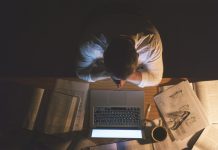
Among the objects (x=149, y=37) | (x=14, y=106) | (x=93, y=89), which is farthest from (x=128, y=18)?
(x=14, y=106)

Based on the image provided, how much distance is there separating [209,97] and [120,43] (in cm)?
51

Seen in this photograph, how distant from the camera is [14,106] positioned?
136 centimetres

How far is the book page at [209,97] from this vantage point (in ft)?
4.36

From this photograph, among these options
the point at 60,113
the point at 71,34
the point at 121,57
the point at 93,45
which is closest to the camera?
the point at 121,57

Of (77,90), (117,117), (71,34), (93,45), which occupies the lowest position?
(117,117)

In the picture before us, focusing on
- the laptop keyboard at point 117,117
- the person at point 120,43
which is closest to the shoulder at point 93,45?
the person at point 120,43

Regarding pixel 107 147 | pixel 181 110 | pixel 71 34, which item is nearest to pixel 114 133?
pixel 107 147

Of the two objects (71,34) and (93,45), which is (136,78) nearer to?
(93,45)

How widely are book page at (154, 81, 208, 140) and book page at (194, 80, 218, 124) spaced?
0.02 m

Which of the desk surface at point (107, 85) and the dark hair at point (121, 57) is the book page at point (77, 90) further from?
the dark hair at point (121, 57)

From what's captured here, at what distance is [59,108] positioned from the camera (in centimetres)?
134

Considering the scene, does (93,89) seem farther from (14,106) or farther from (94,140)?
(14,106)

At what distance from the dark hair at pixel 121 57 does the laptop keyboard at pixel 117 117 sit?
10.7 inches

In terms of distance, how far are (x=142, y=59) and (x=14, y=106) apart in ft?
1.87
